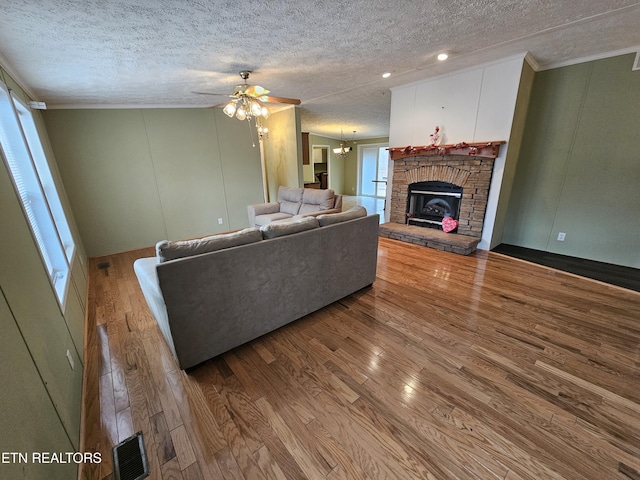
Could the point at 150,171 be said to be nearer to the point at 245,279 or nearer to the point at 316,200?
the point at 316,200

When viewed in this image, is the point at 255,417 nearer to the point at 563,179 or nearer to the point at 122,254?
the point at 122,254

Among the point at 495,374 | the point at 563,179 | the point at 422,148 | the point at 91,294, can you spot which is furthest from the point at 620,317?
the point at 91,294

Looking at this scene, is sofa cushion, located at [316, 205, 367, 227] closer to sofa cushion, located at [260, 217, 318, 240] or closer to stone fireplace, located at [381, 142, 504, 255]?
sofa cushion, located at [260, 217, 318, 240]

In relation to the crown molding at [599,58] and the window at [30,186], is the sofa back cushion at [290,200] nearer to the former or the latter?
the window at [30,186]

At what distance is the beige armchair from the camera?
4.32 m

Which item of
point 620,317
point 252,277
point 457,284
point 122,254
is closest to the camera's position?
point 252,277

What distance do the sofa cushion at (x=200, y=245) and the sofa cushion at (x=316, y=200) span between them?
2.48 meters

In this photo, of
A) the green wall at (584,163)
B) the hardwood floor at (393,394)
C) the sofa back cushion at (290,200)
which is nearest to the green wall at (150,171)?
the sofa back cushion at (290,200)

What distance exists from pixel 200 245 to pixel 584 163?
4648mm

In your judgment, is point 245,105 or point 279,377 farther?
point 245,105

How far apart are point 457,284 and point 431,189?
201cm

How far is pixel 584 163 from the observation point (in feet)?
10.8

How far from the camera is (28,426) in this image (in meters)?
0.92

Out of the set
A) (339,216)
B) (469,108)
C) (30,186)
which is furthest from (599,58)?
(30,186)
